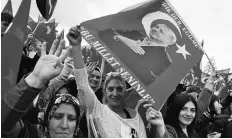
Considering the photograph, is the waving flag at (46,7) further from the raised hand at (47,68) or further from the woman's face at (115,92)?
the woman's face at (115,92)

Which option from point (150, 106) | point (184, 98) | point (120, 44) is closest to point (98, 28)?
point (120, 44)

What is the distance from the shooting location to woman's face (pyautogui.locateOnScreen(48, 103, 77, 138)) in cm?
248

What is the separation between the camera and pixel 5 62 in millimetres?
2111

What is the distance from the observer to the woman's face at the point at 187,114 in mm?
3580

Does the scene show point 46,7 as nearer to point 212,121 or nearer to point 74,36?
point 74,36

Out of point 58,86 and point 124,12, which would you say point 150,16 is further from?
point 58,86

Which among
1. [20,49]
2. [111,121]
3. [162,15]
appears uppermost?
[162,15]

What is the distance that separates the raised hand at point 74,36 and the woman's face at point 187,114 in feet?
4.66

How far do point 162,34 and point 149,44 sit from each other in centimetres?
22

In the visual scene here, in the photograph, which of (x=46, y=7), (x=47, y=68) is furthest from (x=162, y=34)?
(x=47, y=68)

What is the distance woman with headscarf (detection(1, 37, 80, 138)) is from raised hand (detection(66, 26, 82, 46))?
11 centimetres

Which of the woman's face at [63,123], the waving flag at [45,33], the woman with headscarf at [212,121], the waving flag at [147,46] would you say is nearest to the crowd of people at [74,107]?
the woman's face at [63,123]

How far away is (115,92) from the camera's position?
10.7ft

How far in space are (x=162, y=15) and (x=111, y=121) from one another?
1.35 metres
